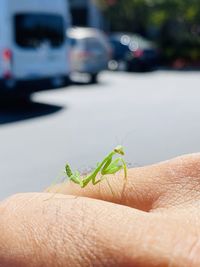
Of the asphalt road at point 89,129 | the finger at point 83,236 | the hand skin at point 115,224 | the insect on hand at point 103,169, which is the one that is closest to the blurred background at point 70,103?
the asphalt road at point 89,129

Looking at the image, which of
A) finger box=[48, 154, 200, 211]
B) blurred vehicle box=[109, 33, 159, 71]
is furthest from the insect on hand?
blurred vehicle box=[109, 33, 159, 71]

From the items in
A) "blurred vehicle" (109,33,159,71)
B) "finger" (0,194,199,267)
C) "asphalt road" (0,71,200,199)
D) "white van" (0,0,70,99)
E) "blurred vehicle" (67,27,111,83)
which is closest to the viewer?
"finger" (0,194,199,267)

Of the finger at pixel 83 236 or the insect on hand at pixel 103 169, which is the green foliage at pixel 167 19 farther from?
the finger at pixel 83 236

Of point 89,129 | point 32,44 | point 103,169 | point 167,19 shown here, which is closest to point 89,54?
point 32,44

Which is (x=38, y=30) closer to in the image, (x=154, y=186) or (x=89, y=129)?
(x=89, y=129)

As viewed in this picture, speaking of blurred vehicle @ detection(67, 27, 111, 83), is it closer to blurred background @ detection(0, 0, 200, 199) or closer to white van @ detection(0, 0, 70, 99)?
blurred background @ detection(0, 0, 200, 199)

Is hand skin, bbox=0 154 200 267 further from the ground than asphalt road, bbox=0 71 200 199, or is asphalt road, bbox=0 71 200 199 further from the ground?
hand skin, bbox=0 154 200 267
